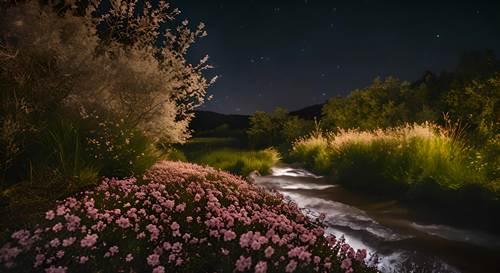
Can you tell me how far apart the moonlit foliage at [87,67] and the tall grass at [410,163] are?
554 centimetres

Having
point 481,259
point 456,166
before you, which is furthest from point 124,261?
Answer: point 456,166

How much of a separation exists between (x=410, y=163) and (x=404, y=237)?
4.76 metres

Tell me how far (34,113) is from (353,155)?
10282 mm

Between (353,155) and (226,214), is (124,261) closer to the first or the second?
(226,214)

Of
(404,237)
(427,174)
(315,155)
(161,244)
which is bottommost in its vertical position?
(404,237)

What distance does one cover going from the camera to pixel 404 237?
22.7 ft

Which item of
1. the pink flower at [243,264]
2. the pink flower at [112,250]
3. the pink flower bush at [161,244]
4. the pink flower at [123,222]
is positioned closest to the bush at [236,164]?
the pink flower bush at [161,244]

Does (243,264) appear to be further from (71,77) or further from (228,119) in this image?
(228,119)

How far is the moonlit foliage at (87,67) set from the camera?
261 inches

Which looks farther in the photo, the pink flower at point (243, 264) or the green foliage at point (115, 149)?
the green foliage at point (115, 149)

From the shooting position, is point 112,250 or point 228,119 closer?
point 112,250

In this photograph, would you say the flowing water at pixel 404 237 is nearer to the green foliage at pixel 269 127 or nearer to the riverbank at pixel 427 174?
the riverbank at pixel 427 174

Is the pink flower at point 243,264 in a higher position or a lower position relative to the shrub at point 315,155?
higher

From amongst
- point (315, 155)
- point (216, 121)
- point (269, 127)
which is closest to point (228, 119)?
point (216, 121)
